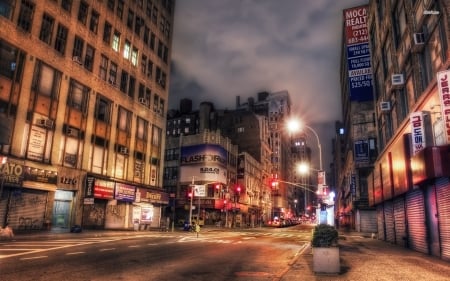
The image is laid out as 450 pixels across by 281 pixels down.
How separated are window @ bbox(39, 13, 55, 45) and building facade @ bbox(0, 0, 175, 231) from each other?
9cm

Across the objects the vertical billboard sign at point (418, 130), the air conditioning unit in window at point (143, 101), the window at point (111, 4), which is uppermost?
the window at point (111, 4)

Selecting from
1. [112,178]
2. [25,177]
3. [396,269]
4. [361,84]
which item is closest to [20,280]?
[396,269]

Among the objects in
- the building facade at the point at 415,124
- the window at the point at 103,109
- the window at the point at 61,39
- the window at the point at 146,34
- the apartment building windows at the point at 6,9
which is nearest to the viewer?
the building facade at the point at 415,124

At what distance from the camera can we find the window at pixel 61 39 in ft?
110

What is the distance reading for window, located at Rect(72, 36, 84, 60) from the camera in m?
35.9

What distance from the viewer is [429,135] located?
1838cm

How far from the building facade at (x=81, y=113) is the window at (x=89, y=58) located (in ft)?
0.36

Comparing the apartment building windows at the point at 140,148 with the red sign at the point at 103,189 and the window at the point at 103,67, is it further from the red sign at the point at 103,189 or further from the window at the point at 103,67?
the window at the point at 103,67

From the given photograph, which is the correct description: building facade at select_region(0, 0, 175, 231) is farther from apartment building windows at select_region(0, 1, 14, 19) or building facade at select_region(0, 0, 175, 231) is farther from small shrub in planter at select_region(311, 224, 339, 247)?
small shrub in planter at select_region(311, 224, 339, 247)

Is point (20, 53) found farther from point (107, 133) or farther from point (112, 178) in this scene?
point (112, 178)

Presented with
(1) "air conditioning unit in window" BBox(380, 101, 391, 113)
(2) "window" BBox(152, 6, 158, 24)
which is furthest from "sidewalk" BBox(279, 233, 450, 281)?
(2) "window" BBox(152, 6, 158, 24)

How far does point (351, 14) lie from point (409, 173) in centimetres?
3039

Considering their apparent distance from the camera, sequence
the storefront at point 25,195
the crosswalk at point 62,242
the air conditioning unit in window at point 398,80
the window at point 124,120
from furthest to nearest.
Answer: the window at point 124,120, the storefront at point 25,195, the air conditioning unit in window at point 398,80, the crosswalk at point 62,242

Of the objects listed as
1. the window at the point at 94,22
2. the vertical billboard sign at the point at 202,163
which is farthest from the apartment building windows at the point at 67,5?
the vertical billboard sign at the point at 202,163
